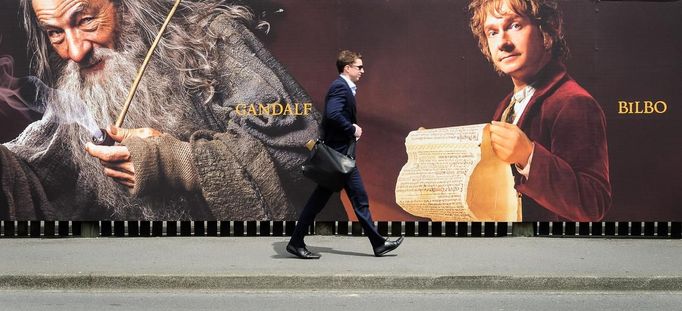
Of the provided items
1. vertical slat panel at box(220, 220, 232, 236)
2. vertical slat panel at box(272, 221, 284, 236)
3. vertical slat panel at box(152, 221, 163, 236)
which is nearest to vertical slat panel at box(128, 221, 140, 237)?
vertical slat panel at box(152, 221, 163, 236)

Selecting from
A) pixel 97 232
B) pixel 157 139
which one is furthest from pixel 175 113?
pixel 97 232

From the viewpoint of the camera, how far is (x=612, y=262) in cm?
916

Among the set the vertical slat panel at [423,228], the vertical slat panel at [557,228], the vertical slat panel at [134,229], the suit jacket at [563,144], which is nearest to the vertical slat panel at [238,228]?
the vertical slat panel at [134,229]

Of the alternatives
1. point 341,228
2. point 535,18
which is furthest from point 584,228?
point 341,228

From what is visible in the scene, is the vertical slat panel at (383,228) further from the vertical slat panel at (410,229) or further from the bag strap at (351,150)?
the bag strap at (351,150)

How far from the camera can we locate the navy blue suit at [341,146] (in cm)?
920

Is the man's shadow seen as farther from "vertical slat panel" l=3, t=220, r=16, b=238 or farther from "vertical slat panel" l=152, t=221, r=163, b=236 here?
"vertical slat panel" l=3, t=220, r=16, b=238

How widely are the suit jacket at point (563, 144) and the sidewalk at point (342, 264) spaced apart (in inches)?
17.3

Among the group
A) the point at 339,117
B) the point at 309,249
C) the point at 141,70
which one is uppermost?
the point at 141,70

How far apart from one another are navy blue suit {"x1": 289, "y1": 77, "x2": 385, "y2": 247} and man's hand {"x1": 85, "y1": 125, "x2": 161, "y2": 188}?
191 cm

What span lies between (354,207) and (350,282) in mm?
1015

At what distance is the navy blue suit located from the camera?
9203 millimetres

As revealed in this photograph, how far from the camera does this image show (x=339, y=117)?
9.12 meters

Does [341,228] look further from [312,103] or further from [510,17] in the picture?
[510,17]
